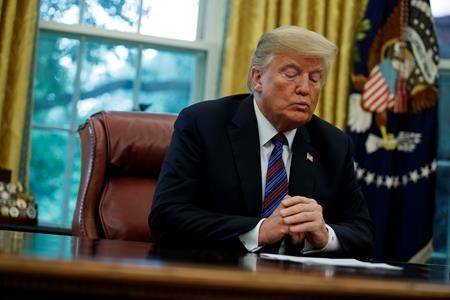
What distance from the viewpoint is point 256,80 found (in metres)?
2.50

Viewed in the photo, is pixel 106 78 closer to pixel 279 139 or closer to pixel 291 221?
pixel 279 139

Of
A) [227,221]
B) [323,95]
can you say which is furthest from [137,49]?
[227,221]

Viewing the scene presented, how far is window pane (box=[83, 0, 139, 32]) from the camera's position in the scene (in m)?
4.20

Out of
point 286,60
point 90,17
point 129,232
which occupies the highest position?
point 90,17

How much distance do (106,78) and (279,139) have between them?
1989mm

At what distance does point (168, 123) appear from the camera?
2838mm

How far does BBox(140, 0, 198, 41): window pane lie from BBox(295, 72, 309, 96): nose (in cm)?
210

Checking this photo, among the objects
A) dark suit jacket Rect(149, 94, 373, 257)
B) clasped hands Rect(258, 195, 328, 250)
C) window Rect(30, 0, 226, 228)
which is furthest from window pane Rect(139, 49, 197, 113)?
clasped hands Rect(258, 195, 328, 250)

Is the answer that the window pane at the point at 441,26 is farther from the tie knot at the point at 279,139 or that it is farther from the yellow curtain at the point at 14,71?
the tie knot at the point at 279,139

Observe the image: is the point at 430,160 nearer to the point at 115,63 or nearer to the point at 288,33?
the point at 115,63

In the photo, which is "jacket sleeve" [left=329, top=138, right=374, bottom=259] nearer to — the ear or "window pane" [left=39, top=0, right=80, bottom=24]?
the ear

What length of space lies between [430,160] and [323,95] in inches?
26.6

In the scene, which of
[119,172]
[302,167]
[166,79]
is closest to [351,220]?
[302,167]

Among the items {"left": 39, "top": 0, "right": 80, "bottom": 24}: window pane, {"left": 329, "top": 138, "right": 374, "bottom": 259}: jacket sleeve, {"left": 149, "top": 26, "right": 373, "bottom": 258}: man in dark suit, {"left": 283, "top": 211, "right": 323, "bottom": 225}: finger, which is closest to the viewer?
{"left": 283, "top": 211, "right": 323, "bottom": 225}: finger
